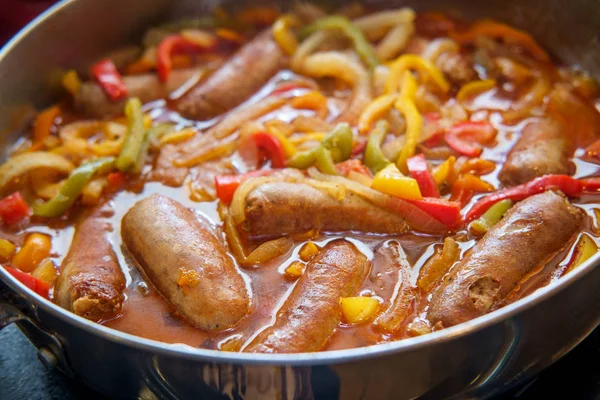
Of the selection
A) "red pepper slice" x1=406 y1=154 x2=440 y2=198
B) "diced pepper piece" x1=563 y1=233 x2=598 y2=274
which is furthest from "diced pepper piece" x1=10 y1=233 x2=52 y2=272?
"diced pepper piece" x1=563 y1=233 x2=598 y2=274

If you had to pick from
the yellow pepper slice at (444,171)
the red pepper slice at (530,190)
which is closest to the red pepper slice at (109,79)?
the yellow pepper slice at (444,171)

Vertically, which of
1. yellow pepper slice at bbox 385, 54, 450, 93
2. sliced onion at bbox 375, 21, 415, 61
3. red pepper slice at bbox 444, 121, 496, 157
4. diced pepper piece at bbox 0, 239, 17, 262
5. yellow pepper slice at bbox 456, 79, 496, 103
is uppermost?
sliced onion at bbox 375, 21, 415, 61

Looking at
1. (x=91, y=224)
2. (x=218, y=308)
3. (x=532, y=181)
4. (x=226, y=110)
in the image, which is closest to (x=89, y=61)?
(x=226, y=110)

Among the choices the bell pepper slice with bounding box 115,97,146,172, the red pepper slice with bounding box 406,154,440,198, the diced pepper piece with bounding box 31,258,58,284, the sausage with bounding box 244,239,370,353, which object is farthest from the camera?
the bell pepper slice with bounding box 115,97,146,172

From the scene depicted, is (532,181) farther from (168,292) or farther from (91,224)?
(91,224)

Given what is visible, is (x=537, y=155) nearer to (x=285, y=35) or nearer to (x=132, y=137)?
(x=285, y=35)

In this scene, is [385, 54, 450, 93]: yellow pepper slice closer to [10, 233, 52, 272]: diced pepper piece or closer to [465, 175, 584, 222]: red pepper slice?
[465, 175, 584, 222]: red pepper slice

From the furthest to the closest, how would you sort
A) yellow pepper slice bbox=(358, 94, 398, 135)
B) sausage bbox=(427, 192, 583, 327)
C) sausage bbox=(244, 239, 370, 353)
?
1. yellow pepper slice bbox=(358, 94, 398, 135)
2. sausage bbox=(427, 192, 583, 327)
3. sausage bbox=(244, 239, 370, 353)

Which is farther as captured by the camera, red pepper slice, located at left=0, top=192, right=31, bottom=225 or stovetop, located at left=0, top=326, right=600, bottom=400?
red pepper slice, located at left=0, top=192, right=31, bottom=225

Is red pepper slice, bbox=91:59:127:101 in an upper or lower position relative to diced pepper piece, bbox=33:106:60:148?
upper
